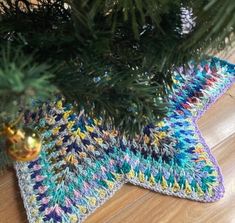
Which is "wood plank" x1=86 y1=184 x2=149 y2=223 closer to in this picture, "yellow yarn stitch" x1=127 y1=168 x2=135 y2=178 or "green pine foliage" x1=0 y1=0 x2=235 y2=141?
"yellow yarn stitch" x1=127 y1=168 x2=135 y2=178

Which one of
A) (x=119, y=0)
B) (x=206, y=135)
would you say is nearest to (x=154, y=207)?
(x=206, y=135)

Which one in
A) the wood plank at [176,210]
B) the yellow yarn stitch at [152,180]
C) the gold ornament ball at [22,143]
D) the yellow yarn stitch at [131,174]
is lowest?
the wood plank at [176,210]

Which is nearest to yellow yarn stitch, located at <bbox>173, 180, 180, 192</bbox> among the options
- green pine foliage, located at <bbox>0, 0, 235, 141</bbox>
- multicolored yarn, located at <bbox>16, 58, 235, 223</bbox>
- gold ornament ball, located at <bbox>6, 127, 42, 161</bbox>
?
multicolored yarn, located at <bbox>16, 58, 235, 223</bbox>

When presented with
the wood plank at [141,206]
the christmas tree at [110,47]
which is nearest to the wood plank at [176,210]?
the wood plank at [141,206]

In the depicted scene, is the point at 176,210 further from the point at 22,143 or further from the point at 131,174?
the point at 22,143

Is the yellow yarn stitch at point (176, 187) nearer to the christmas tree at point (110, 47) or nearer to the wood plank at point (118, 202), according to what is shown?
the wood plank at point (118, 202)
